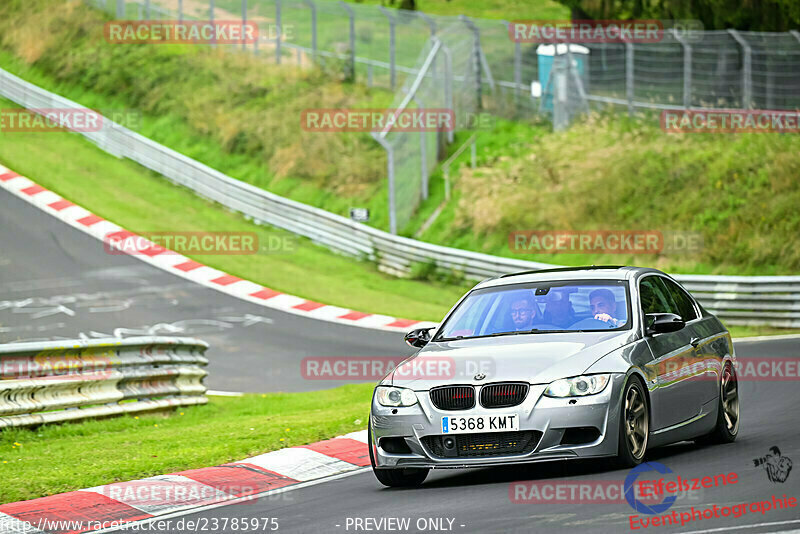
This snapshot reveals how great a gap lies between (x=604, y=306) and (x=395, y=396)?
1.82 meters

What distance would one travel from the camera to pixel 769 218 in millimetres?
25750

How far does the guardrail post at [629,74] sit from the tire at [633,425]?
21.5 meters

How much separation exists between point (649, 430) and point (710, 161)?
2008 cm

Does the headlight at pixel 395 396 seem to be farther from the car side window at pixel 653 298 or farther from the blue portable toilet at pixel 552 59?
the blue portable toilet at pixel 552 59

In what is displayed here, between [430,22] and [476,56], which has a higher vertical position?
[430,22]

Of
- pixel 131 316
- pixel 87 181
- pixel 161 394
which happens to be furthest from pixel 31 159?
pixel 161 394

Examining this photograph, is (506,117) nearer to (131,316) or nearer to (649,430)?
(131,316)

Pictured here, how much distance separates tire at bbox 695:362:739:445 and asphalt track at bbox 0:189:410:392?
27.5ft

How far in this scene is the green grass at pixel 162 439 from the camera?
32.9 feet

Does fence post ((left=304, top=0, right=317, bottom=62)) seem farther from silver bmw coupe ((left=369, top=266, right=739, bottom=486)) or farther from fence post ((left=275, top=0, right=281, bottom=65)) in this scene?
silver bmw coupe ((left=369, top=266, right=739, bottom=486))

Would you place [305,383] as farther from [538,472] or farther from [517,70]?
[517,70]

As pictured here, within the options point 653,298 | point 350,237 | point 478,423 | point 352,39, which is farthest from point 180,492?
point 352,39

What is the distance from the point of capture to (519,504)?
309 inches

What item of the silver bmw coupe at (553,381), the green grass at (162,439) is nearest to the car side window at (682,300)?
the silver bmw coupe at (553,381)
